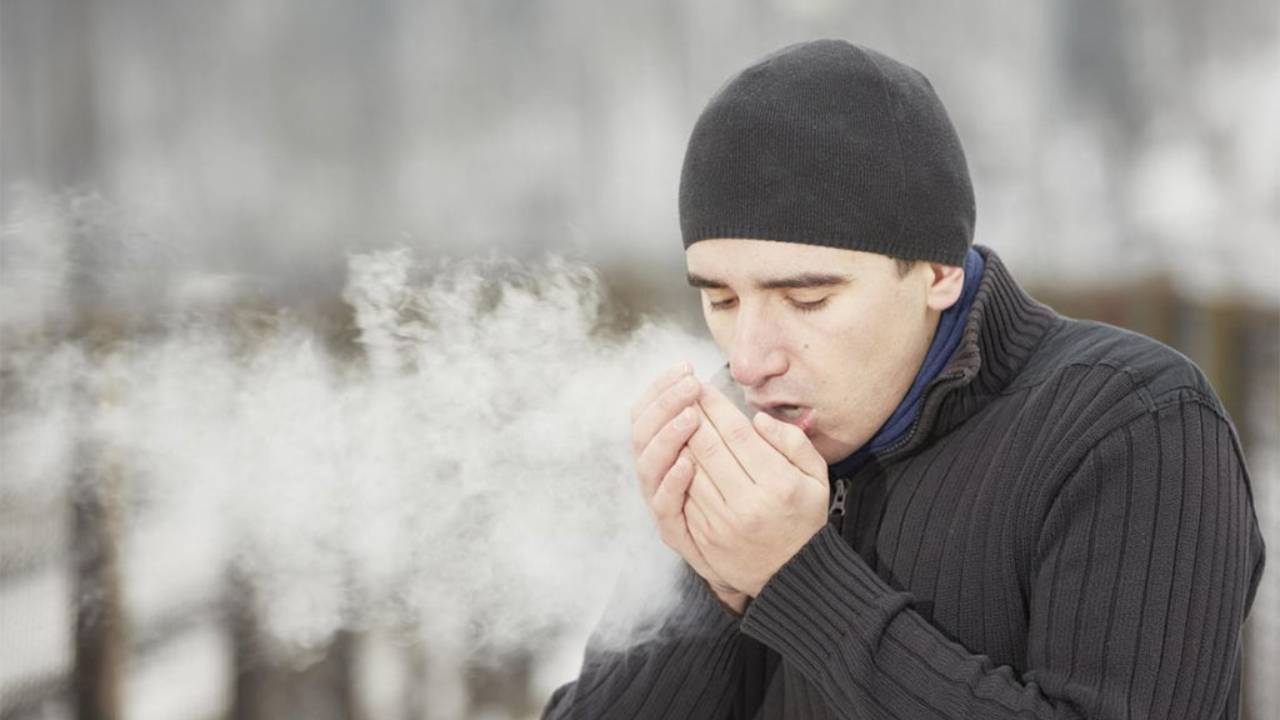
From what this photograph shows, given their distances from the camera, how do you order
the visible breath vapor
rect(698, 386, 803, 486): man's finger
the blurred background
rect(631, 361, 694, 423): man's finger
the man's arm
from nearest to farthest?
1. the man's arm
2. rect(698, 386, 803, 486): man's finger
3. rect(631, 361, 694, 423): man's finger
4. the visible breath vapor
5. the blurred background

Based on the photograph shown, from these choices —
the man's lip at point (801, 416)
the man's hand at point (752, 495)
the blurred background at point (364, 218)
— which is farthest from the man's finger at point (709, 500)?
the blurred background at point (364, 218)

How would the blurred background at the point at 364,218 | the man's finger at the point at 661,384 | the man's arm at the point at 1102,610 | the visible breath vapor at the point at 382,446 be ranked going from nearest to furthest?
the man's arm at the point at 1102,610, the man's finger at the point at 661,384, the visible breath vapor at the point at 382,446, the blurred background at the point at 364,218

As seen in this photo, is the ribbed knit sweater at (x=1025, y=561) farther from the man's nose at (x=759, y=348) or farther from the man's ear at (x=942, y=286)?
the man's nose at (x=759, y=348)

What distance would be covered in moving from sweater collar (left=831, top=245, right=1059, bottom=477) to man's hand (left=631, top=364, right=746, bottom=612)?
0.20m

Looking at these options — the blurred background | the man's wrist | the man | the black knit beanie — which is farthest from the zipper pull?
the blurred background

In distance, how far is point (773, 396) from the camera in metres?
1.05

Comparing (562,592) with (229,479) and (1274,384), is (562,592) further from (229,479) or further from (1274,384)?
(1274,384)

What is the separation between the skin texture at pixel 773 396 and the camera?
94 centimetres

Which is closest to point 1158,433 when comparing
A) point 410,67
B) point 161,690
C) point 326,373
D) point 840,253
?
point 840,253

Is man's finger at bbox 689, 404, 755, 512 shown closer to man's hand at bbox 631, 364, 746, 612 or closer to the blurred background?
man's hand at bbox 631, 364, 746, 612

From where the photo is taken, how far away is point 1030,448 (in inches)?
37.7

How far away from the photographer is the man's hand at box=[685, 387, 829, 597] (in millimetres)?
928

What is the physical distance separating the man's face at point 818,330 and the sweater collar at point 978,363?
0.09 ft

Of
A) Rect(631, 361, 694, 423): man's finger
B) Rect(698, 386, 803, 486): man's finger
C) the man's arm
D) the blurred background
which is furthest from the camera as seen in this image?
the blurred background
